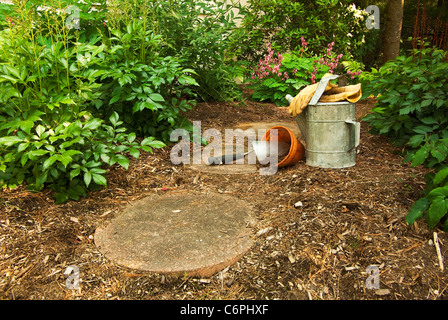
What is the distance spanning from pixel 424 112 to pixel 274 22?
3.74m

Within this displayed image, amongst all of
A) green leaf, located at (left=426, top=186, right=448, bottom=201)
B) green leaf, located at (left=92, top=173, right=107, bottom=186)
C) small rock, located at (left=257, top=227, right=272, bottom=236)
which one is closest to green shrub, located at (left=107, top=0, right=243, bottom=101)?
green leaf, located at (left=92, top=173, right=107, bottom=186)

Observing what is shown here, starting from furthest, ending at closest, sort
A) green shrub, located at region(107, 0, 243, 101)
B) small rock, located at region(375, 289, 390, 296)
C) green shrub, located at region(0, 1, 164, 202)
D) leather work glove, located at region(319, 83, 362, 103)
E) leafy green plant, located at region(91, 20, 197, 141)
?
green shrub, located at region(107, 0, 243, 101), leather work glove, located at region(319, 83, 362, 103), leafy green plant, located at region(91, 20, 197, 141), green shrub, located at region(0, 1, 164, 202), small rock, located at region(375, 289, 390, 296)

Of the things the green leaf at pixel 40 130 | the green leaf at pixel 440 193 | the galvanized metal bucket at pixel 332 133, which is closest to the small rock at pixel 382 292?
the green leaf at pixel 440 193

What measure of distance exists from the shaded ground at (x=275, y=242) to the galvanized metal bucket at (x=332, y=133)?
0.13m

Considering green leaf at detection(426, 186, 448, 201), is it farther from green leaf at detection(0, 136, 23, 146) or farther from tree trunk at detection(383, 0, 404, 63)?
tree trunk at detection(383, 0, 404, 63)

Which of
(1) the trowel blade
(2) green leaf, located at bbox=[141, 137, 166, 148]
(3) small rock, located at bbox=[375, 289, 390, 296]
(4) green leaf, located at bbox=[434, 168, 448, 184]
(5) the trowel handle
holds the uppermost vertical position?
(2) green leaf, located at bbox=[141, 137, 166, 148]

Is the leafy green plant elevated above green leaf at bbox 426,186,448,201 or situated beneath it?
elevated above

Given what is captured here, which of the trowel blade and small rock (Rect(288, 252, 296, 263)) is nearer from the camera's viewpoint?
small rock (Rect(288, 252, 296, 263))

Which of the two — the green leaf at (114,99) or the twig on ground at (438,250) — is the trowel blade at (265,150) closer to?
the green leaf at (114,99)

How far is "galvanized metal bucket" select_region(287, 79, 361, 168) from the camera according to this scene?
2990mm

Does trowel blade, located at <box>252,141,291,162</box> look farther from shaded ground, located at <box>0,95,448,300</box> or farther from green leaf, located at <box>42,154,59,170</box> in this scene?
green leaf, located at <box>42,154,59,170</box>

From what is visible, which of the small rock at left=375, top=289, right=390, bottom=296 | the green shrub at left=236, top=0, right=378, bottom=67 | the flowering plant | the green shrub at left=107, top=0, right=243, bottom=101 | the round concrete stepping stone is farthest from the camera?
the green shrub at left=236, top=0, right=378, bottom=67

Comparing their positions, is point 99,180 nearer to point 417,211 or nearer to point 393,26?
point 417,211

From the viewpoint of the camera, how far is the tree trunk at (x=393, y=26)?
6.62 meters
